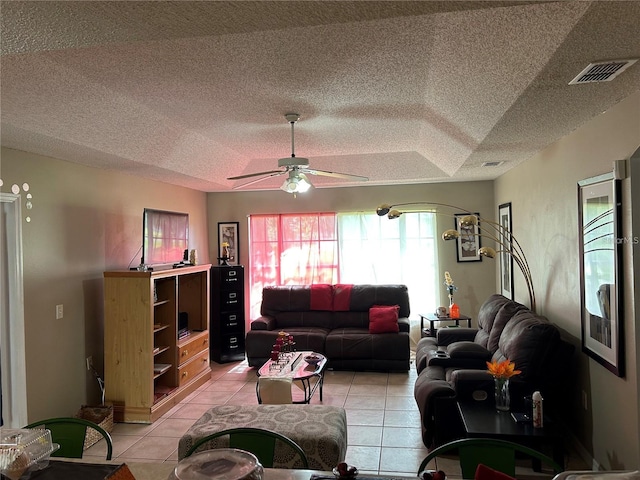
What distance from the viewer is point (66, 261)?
4059 millimetres

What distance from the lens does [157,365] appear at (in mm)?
4758

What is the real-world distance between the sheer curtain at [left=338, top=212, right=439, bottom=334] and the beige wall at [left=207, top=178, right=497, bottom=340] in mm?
137

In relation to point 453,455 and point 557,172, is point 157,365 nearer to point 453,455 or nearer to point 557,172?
Answer: point 453,455

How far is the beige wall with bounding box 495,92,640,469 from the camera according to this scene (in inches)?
101

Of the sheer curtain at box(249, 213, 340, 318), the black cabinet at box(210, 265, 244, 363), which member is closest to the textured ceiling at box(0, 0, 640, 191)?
the black cabinet at box(210, 265, 244, 363)

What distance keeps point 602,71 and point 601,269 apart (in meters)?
1.29

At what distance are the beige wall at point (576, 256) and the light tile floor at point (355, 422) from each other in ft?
1.63

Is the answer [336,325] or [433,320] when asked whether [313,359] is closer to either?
[336,325]

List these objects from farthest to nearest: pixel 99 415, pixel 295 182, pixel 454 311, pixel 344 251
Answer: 1. pixel 344 251
2. pixel 454 311
3. pixel 99 415
4. pixel 295 182

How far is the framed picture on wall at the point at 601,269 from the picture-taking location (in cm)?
267

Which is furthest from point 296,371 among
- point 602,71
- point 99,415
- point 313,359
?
point 602,71

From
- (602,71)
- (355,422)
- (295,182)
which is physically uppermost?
(602,71)

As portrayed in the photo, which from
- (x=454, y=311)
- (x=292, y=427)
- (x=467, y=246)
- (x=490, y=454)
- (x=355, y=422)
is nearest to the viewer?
(x=490, y=454)

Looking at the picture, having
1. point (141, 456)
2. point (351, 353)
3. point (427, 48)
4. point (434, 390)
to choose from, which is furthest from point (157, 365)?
point (427, 48)
